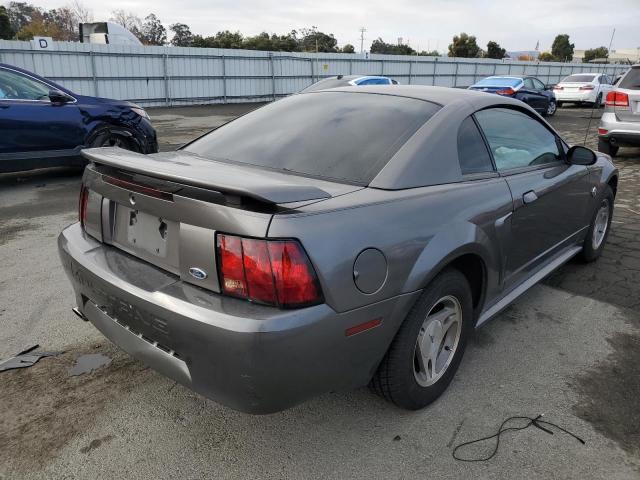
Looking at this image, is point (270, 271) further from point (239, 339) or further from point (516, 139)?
point (516, 139)

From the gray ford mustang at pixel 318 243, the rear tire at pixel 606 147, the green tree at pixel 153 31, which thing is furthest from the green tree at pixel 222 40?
the gray ford mustang at pixel 318 243

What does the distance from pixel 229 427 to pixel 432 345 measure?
1059mm

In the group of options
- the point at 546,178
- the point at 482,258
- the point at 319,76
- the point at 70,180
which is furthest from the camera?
the point at 319,76

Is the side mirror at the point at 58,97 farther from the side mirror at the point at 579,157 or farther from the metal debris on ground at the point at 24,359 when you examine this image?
the side mirror at the point at 579,157

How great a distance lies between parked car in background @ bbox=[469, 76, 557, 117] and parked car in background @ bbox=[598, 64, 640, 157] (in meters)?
7.49

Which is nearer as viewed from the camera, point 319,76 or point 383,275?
point 383,275

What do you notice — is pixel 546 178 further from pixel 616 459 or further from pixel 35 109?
pixel 35 109

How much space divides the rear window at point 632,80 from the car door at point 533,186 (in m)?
5.87

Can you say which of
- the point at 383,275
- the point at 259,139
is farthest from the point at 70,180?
the point at 383,275

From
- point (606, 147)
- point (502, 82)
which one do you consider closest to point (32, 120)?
point (606, 147)

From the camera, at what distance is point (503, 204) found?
2787 millimetres

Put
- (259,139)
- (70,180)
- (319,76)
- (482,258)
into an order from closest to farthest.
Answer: (482,258) → (259,139) → (70,180) → (319,76)

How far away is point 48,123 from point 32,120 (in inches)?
7.8

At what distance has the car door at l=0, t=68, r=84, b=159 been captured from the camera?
21.6 feet
